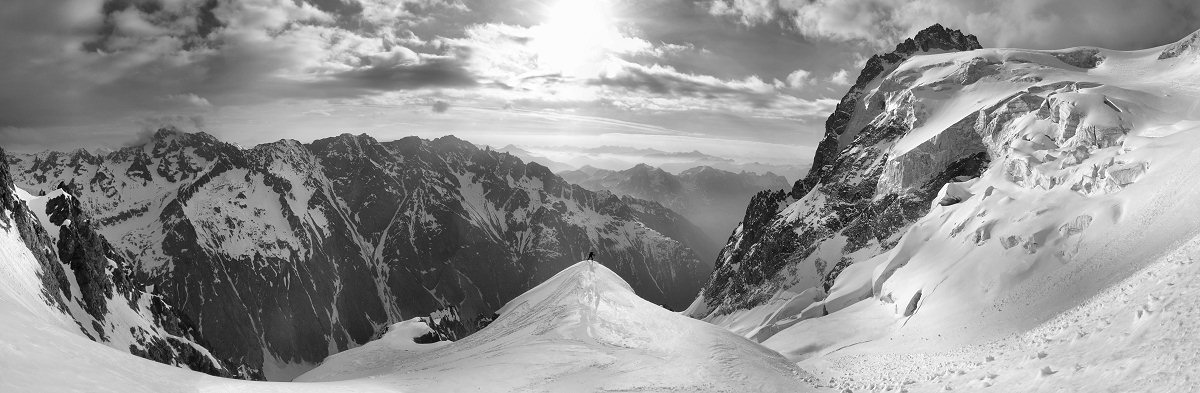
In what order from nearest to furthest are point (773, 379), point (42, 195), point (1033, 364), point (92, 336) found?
point (1033, 364), point (773, 379), point (92, 336), point (42, 195)

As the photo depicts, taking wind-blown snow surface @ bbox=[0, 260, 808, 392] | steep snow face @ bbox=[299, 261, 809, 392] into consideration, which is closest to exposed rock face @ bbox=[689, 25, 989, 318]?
steep snow face @ bbox=[299, 261, 809, 392]

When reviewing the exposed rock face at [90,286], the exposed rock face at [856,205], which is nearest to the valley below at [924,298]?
the exposed rock face at [90,286]

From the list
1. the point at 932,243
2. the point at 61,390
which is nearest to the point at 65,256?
the point at 61,390

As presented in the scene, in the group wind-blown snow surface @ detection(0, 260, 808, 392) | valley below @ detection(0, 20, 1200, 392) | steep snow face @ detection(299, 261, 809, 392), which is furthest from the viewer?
steep snow face @ detection(299, 261, 809, 392)

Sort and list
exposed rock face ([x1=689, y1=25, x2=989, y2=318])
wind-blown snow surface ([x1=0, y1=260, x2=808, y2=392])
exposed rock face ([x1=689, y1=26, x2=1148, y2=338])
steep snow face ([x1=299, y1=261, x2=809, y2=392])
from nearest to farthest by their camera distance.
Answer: wind-blown snow surface ([x1=0, y1=260, x2=808, y2=392]) < steep snow face ([x1=299, y1=261, x2=809, y2=392]) < exposed rock face ([x1=689, y1=26, x2=1148, y2=338]) < exposed rock face ([x1=689, y1=25, x2=989, y2=318])

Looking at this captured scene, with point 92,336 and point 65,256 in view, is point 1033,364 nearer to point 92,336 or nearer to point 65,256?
point 92,336

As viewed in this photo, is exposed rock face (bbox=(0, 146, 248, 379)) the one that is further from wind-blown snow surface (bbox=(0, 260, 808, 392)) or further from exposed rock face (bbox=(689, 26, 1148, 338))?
exposed rock face (bbox=(689, 26, 1148, 338))
